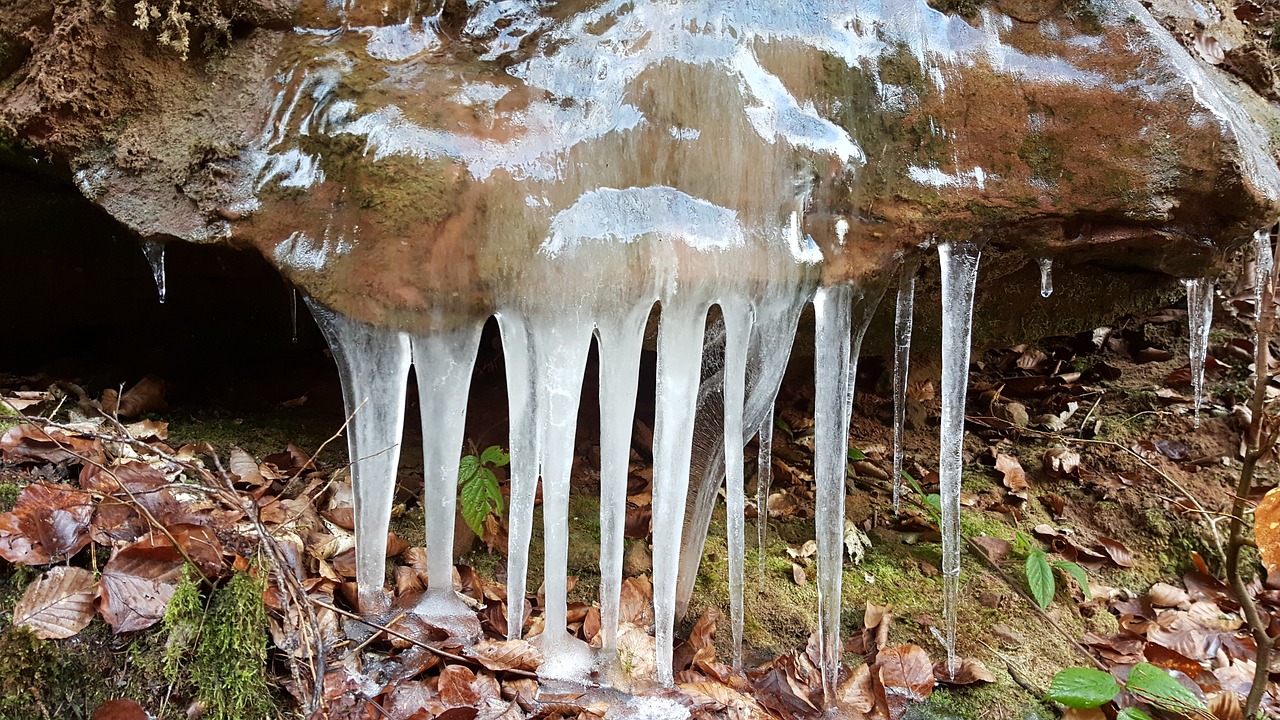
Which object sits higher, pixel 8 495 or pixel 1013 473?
pixel 8 495

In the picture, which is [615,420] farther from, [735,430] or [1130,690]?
[1130,690]

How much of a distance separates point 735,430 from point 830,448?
0.86 feet

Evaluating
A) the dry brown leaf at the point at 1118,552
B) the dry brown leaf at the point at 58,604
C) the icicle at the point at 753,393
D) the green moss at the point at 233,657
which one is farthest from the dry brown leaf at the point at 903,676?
the dry brown leaf at the point at 58,604

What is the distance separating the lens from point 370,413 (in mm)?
1842

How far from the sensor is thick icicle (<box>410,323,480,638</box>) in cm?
184

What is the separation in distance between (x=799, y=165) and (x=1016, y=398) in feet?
8.01

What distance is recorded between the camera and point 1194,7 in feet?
9.27

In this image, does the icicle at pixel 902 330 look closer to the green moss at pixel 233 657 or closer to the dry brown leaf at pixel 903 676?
the dry brown leaf at pixel 903 676

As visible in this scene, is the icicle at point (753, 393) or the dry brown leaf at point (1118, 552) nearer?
the icicle at point (753, 393)

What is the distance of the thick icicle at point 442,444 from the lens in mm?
1842

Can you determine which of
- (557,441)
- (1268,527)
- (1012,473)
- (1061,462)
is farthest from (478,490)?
(1061,462)

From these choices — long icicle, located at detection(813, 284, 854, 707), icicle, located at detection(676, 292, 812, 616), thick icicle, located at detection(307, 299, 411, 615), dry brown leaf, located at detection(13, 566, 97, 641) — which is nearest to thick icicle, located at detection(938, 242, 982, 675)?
long icicle, located at detection(813, 284, 854, 707)

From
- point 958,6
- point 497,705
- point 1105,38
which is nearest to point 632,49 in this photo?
point 958,6

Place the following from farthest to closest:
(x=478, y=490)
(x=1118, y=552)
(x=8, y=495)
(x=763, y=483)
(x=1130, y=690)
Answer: (x=1118, y=552) < (x=763, y=483) < (x=478, y=490) < (x=1130, y=690) < (x=8, y=495)
